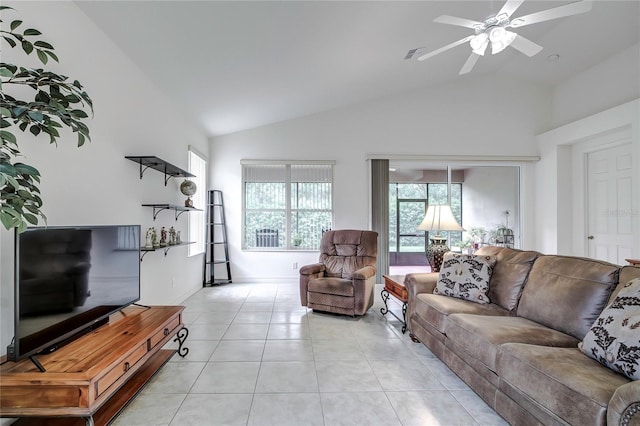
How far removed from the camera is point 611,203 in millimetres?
4402

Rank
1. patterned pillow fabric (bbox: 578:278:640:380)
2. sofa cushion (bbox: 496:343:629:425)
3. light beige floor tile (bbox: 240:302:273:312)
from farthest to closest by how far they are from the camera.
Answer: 1. light beige floor tile (bbox: 240:302:273:312)
2. patterned pillow fabric (bbox: 578:278:640:380)
3. sofa cushion (bbox: 496:343:629:425)

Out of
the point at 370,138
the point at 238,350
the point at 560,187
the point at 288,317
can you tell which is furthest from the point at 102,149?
the point at 560,187

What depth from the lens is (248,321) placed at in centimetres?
352

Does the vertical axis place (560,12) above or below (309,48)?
below

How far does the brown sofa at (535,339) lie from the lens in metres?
1.32

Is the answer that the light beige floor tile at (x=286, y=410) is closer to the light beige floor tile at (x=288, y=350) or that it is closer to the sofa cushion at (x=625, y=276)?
the light beige floor tile at (x=288, y=350)

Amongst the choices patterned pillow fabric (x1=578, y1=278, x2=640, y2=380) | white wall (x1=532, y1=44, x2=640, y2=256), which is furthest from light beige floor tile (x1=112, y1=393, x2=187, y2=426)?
white wall (x1=532, y1=44, x2=640, y2=256)

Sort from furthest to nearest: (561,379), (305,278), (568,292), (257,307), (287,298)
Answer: (287,298)
(257,307)
(305,278)
(568,292)
(561,379)

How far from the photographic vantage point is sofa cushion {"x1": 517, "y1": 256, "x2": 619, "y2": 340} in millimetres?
1868

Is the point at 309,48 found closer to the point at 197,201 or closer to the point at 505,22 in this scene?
the point at 505,22

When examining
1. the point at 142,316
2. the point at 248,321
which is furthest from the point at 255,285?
the point at 142,316

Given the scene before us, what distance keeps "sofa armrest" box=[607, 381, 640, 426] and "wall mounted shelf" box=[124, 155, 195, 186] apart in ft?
11.2

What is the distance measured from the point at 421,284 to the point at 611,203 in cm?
362

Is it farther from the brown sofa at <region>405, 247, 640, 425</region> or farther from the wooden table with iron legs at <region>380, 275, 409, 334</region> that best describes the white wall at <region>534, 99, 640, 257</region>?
the wooden table with iron legs at <region>380, 275, 409, 334</region>
